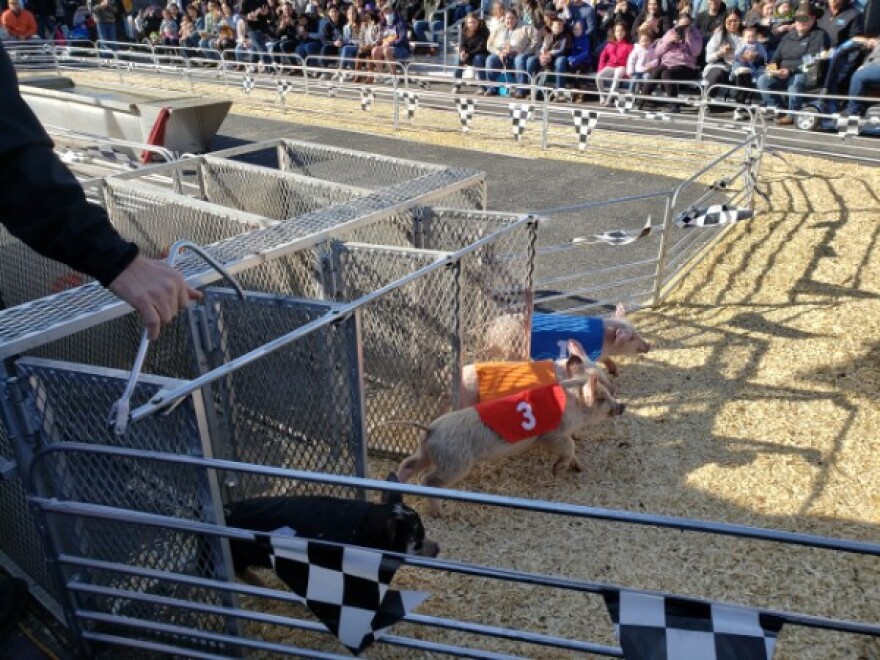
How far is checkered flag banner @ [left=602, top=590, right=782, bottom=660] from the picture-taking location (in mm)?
1875

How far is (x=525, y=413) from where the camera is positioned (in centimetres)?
414

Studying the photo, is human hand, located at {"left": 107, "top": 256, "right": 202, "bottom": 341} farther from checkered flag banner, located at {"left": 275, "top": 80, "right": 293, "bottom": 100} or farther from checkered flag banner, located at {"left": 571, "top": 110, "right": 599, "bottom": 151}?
checkered flag banner, located at {"left": 275, "top": 80, "right": 293, "bottom": 100}

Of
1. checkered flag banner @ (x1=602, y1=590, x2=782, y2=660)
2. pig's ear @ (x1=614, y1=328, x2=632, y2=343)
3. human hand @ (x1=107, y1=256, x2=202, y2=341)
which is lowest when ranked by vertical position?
pig's ear @ (x1=614, y1=328, x2=632, y2=343)

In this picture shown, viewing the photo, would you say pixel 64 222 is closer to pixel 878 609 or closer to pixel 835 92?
pixel 878 609

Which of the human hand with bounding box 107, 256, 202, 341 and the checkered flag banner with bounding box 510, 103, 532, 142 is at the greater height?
the human hand with bounding box 107, 256, 202, 341

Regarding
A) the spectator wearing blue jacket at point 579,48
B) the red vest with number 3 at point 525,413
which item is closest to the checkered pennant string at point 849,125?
the spectator wearing blue jacket at point 579,48

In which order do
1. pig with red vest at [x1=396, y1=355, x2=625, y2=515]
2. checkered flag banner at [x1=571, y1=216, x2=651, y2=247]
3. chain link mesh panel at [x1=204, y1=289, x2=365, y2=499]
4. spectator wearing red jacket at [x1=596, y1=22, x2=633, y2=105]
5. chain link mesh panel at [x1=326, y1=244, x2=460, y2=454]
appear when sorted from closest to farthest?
chain link mesh panel at [x1=204, y1=289, x2=365, y2=499] → pig with red vest at [x1=396, y1=355, x2=625, y2=515] → chain link mesh panel at [x1=326, y1=244, x2=460, y2=454] → checkered flag banner at [x1=571, y1=216, x2=651, y2=247] → spectator wearing red jacket at [x1=596, y1=22, x2=633, y2=105]

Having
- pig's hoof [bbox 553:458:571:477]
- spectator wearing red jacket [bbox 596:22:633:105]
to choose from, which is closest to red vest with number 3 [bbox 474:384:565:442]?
pig's hoof [bbox 553:458:571:477]

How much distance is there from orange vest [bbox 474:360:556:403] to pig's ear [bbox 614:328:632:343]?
121 centimetres

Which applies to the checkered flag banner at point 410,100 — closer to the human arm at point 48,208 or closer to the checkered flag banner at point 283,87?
the checkered flag banner at point 283,87

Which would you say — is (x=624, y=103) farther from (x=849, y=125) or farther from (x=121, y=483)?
(x=121, y=483)

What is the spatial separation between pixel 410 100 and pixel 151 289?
45.0ft

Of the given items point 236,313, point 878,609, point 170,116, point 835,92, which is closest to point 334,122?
point 170,116

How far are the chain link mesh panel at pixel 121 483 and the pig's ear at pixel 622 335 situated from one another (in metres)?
3.60
